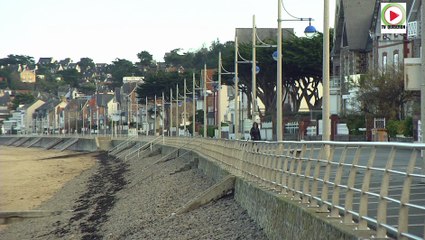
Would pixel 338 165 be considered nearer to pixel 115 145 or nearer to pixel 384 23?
pixel 384 23

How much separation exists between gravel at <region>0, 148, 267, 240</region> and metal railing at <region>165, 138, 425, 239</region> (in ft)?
7.01

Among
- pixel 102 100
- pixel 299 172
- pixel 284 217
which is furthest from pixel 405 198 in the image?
pixel 102 100

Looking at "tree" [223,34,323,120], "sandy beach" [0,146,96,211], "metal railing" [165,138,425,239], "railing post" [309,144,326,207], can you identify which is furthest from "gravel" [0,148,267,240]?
"tree" [223,34,323,120]

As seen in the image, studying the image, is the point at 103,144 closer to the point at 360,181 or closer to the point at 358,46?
the point at 358,46

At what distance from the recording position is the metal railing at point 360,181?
818cm

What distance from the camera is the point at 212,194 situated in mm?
23812

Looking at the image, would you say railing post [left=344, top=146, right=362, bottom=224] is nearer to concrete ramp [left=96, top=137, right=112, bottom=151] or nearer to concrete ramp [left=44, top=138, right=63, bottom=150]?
concrete ramp [left=96, top=137, right=112, bottom=151]

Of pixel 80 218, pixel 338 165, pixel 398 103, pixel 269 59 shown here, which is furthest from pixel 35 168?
pixel 338 165

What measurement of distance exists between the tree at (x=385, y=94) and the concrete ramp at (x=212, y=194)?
29.3 metres

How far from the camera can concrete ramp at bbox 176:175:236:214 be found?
2339 cm

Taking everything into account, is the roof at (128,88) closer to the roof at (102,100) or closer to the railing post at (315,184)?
the roof at (102,100)

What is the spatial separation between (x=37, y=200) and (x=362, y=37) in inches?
1561

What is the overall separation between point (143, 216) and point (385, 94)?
1166 inches

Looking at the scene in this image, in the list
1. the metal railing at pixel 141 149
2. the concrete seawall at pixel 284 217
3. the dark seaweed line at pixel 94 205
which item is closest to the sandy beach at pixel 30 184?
the dark seaweed line at pixel 94 205
